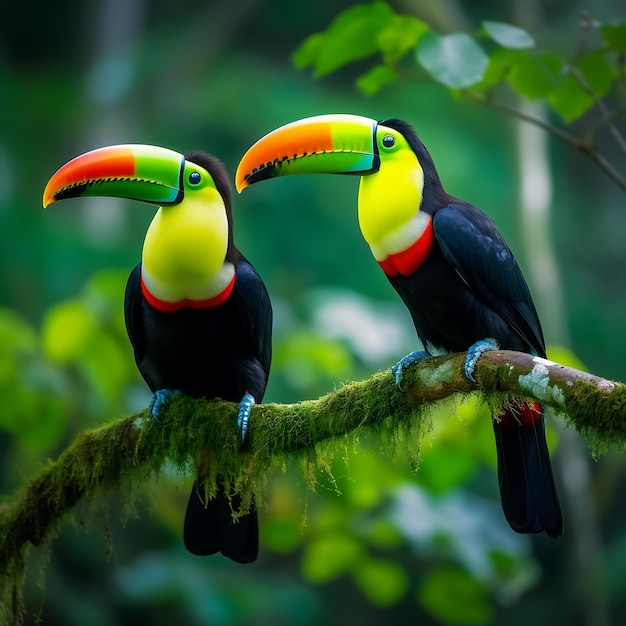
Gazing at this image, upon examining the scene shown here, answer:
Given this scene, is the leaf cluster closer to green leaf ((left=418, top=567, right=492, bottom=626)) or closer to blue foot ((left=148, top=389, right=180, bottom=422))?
blue foot ((left=148, top=389, right=180, bottom=422))

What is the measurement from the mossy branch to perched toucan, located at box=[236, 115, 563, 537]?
0.23 metres

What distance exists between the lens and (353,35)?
2668 millimetres

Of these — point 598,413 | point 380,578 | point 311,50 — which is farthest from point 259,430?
point 380,578

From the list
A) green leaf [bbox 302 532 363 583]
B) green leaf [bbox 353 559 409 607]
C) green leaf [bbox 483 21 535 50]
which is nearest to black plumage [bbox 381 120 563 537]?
green leaf [bbox 483 21 535 50]

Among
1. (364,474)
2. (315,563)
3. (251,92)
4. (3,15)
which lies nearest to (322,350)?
(364,474)

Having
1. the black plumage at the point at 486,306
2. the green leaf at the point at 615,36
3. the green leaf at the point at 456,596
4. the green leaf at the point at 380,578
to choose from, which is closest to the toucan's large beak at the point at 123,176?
the black plumage at the point at 486,306

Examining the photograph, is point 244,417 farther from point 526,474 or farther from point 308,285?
point 308,285

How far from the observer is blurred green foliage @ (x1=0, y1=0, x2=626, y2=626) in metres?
3.89

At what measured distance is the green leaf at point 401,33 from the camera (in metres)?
2.63

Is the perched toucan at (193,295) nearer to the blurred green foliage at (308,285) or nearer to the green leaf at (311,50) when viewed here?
the blurred green foliage at (308,285)

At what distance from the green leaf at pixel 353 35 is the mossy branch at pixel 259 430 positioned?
892mm

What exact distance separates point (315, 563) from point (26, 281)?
3374 mm

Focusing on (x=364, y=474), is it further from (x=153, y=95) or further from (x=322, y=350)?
(x=153, y=95)

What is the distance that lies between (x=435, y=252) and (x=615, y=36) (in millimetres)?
736
